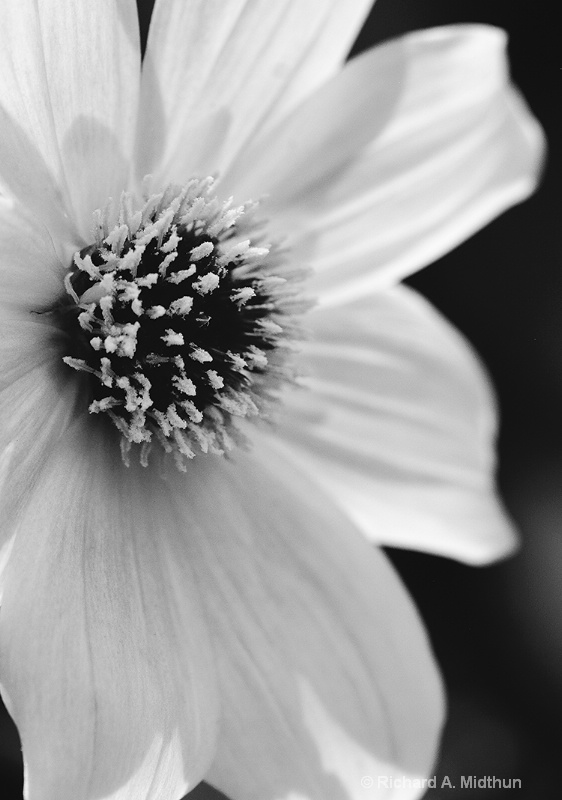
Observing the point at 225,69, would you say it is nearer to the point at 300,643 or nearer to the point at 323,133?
the point at 323,133

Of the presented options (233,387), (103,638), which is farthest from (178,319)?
(103,638)

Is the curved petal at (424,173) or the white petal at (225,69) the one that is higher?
the white petal at (225,69)

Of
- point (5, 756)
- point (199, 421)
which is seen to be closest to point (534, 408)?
point (199, 421)

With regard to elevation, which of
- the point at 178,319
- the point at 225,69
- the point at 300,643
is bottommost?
the point at 300,643

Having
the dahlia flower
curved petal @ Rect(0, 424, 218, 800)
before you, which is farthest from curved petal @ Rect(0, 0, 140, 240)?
curved petal @ Rect(0, 424, 218, 800)

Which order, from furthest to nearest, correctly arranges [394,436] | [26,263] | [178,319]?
[394,436], [178,319], [26,263]

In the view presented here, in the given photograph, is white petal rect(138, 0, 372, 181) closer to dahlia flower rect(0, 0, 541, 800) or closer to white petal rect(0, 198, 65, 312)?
dahlia flower rect(0, 0, 541, 800)

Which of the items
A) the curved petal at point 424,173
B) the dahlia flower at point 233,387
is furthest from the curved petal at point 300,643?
the curved petal at point 424,173

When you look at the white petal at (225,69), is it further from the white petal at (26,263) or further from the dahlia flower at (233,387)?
the white petal at (26,263)
